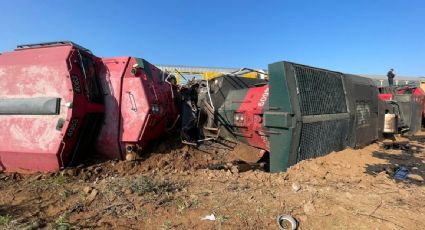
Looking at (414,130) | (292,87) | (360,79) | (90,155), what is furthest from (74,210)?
(414,130)

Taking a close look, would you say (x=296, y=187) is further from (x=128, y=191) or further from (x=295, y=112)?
(x=128, y=191)

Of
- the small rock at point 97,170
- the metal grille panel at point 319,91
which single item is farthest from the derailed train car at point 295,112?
the small rock at point 97,170

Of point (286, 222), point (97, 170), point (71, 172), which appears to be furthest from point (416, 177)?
point (71, 172)

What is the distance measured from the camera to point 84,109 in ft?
15.6

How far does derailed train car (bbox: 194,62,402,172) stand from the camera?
4363mm

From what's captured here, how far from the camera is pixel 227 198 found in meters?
3.32

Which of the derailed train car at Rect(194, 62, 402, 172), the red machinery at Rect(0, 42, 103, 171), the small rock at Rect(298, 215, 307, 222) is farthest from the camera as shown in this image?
the red machinery at Rect(0, 42, 103, 171)

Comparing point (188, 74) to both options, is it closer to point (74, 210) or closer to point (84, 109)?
point (84, 109)

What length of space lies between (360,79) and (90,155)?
15.6ft

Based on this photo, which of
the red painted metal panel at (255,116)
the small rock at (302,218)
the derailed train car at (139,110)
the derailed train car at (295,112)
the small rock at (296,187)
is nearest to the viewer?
the small rock at (302,218)

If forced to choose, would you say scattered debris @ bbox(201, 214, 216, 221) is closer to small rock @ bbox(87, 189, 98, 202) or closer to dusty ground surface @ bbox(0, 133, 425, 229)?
dusty ground surface @ bbox(0, 133, 425, 229)

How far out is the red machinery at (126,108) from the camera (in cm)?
514

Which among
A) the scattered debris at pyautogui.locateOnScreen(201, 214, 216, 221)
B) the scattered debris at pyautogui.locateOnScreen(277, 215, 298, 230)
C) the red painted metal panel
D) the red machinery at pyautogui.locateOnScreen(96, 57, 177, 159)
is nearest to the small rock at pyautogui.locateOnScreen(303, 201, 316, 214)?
the scattered debris at pyautogui.locateOnScreen(277, 215, 298, 230)

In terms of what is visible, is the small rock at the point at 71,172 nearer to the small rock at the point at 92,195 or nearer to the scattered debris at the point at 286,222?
the small rock at the point at 92,195
